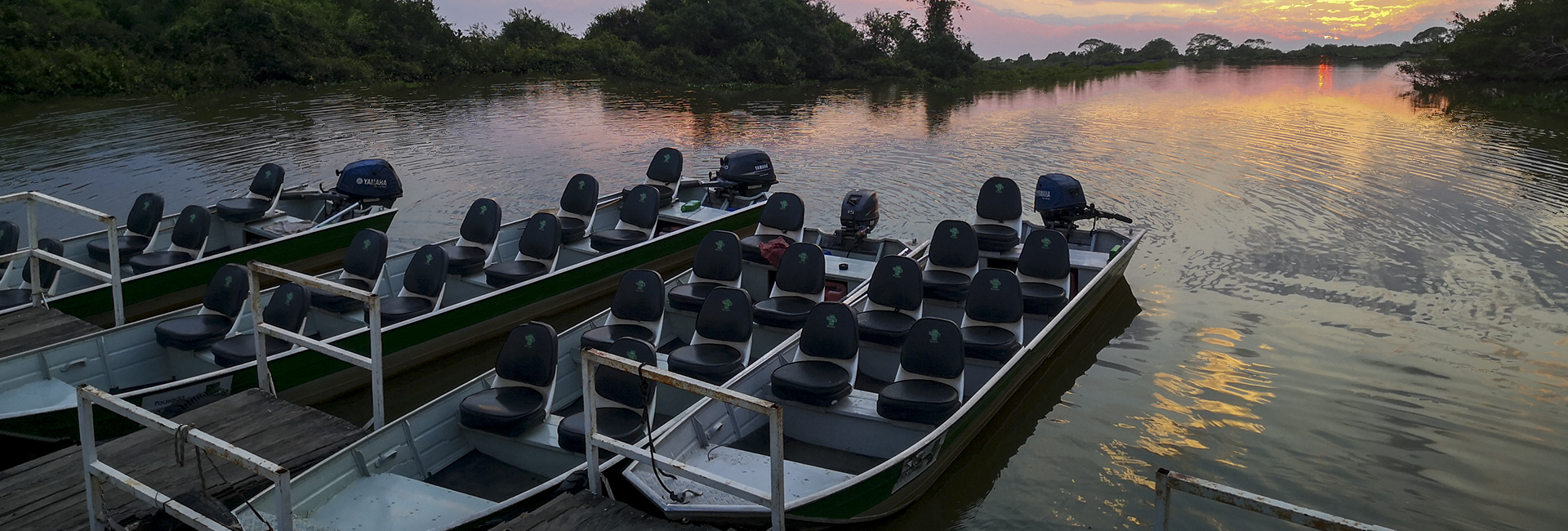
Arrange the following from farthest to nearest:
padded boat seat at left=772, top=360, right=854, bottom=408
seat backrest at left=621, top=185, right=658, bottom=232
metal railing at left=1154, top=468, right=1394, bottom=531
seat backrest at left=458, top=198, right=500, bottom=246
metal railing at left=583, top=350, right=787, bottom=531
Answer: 1. seat backrest at left=621, top=185, right=658, bottom=232
2. seat backrest at left=458, top=198, right=500, bottom=246
3. padded boat seat at left=772, top=360, right=854, bottom=408
4. metal railing at left=583, top=350, right=787, bottom=531
5. metal railing at left=1154, top=468, right=1394, bottom=531

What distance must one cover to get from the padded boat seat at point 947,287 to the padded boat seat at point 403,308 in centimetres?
470

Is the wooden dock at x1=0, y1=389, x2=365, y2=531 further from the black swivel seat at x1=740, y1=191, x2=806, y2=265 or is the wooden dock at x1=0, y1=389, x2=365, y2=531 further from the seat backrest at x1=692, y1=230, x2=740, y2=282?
the black swivel seat at x1=740, y1=191, x2=806, y2=265

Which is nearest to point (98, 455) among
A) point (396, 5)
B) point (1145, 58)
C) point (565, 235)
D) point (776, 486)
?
point (776, 486)

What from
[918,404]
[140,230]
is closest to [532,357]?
[918,404]

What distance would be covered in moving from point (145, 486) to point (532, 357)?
8.25 ft

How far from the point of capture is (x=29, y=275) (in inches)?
377

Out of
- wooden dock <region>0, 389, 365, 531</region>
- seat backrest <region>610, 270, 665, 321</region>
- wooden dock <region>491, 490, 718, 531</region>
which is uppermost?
seat backrest <region>610, 270, 665, 321</region>

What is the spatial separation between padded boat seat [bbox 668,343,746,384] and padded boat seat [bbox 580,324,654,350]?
0.38 meters

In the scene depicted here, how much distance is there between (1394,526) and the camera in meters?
6.80

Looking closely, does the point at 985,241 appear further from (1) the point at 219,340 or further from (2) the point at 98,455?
(2) the point at 98,455

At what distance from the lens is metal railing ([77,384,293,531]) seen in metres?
4.50

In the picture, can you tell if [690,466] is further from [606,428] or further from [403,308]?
[403,308]

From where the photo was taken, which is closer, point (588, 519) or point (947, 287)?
point (588, 519)

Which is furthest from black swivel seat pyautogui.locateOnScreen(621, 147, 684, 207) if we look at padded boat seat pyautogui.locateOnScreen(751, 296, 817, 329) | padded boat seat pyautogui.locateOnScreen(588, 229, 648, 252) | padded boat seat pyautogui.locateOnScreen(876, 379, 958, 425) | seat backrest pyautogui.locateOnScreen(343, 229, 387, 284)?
padded boat seat pyautogui.locateOnScreen(876, 379, 958, 425)
